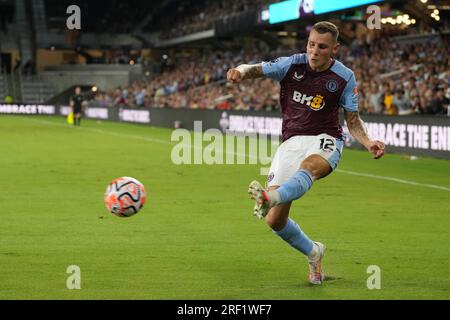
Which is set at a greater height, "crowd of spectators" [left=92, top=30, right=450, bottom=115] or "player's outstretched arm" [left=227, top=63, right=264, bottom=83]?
"crowd of spectators" [left=92, top=30, right=450, bottom=115]

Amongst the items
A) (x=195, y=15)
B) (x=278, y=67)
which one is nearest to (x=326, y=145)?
(x=278, y=67)

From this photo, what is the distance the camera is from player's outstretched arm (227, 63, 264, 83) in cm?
A: 772

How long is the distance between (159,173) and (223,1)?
148 ft

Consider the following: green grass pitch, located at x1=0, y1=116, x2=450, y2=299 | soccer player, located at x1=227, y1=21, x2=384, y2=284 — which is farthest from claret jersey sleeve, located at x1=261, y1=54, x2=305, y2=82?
green grass pitch, located at x1=0, y1=116, x2=450, y2=299

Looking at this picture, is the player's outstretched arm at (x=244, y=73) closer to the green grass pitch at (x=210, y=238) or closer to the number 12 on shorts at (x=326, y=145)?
the number 12 on shorts at (x=326, y=145)

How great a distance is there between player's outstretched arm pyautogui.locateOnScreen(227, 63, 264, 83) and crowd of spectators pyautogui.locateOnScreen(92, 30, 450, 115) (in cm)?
1768

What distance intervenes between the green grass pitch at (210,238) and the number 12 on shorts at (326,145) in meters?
1.20

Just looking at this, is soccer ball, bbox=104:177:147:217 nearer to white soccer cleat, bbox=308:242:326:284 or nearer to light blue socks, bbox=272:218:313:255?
light blue socks, bbox=272:218:313:255

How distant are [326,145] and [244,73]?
969 millimetres

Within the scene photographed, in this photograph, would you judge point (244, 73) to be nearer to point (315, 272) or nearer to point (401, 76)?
point (315, 272)

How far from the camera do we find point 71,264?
29.0 feet

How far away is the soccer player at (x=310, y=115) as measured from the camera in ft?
25.7

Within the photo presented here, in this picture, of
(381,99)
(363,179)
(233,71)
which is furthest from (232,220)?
(381,99)

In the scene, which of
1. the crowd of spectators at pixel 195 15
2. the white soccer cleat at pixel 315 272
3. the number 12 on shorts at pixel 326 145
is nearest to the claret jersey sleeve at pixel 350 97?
the number 12 on shorts at pixel 326 145
